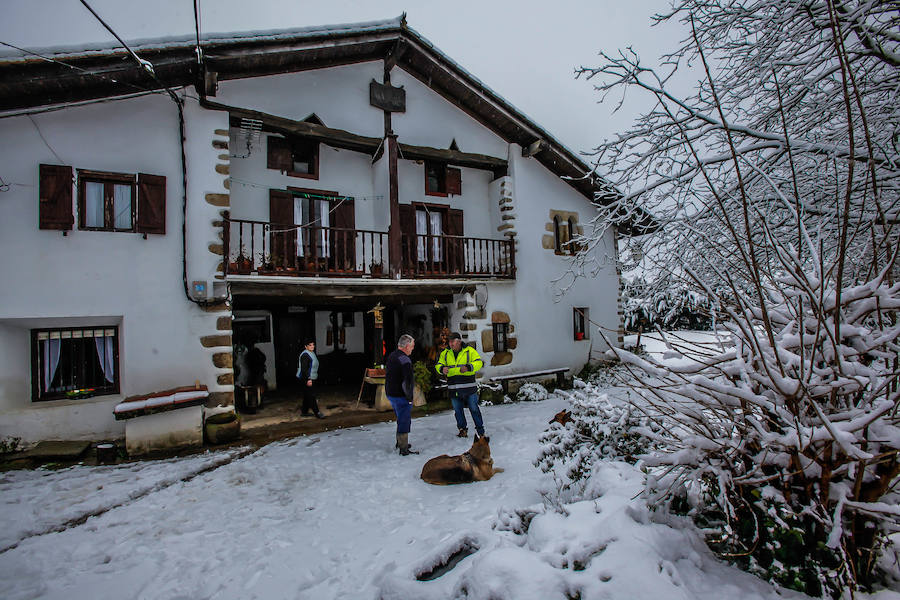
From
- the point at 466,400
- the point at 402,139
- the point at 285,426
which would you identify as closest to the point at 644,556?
the point at 466,400

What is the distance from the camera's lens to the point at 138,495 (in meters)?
4.62

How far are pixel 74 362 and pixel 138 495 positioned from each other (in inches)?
136

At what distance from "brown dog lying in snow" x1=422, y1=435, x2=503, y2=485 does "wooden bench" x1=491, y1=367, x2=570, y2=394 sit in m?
5.10

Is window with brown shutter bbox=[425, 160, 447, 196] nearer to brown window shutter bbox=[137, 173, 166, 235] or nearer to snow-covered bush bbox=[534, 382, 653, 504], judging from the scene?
brown window shutter bbox=[137, 173, 166, 235]

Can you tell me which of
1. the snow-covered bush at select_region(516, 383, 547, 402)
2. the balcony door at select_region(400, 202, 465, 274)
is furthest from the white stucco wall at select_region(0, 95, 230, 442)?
the snow-covered bush at select_region(516, 383, 547, 402)

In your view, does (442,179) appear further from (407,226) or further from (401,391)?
(401,391)

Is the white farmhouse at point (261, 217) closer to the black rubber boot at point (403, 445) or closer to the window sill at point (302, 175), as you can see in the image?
the window sill at point (302, 175)

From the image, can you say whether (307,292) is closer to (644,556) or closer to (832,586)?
(644,556)

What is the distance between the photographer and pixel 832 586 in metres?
1.96

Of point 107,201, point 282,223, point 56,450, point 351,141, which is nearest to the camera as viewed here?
point 56,450

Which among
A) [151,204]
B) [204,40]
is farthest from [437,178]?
[151,204]

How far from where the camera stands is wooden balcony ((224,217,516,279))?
7782 millimetres

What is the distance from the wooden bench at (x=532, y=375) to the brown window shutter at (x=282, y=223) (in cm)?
547

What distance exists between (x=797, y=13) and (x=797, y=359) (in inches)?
152
